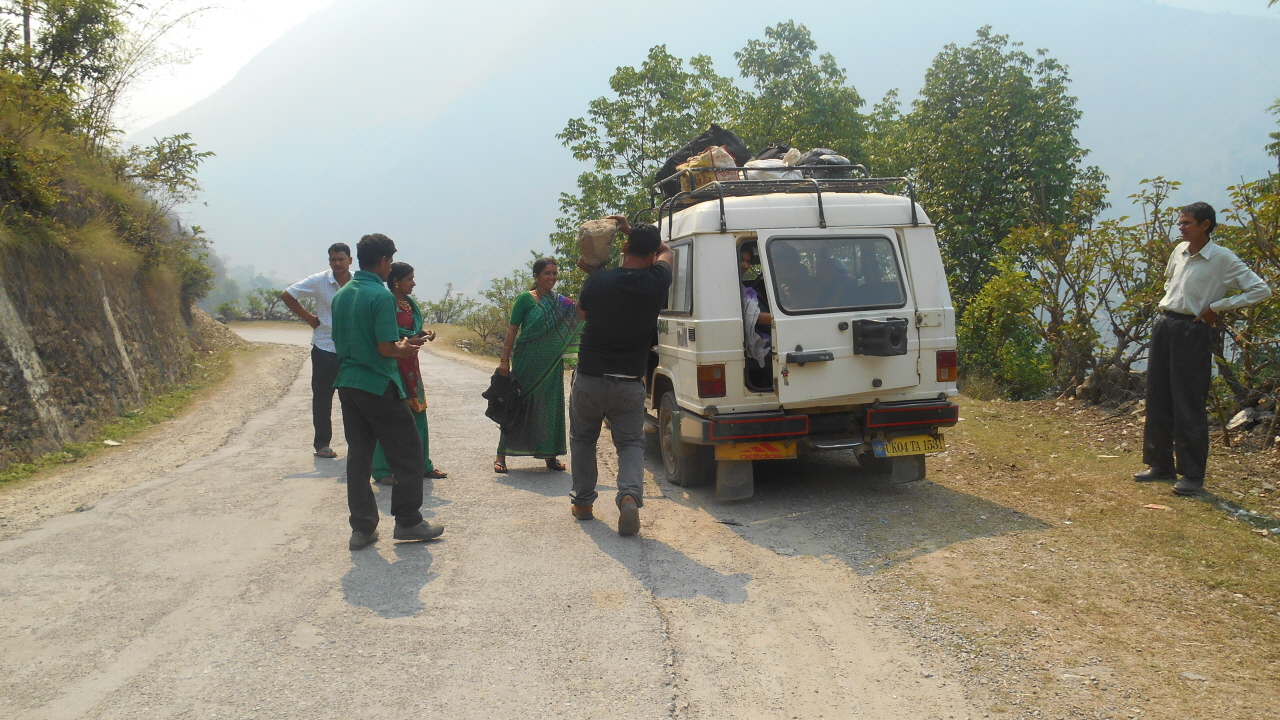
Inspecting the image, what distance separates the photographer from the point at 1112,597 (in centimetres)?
395

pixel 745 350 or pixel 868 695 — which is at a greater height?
pixel 745 350

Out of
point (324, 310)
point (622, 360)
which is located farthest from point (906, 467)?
point (324, 310)

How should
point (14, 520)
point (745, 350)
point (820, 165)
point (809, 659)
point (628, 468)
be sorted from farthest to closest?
point (820, 165), point (745, 350), point (14, 520), point (628, 468), point (809, 659)

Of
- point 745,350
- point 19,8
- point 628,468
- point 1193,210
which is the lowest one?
point 628,468

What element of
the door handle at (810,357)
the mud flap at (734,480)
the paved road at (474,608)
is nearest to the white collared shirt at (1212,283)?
the paved road at (474,608)

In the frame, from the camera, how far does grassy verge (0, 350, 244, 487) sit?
738 cm

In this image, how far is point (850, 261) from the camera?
5.87 metres

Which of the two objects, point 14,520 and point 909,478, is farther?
point 909,478

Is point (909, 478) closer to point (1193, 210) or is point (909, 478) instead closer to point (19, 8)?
point (1193, 210)

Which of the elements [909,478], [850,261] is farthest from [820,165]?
[909,478]

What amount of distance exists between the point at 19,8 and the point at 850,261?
43.5 ft

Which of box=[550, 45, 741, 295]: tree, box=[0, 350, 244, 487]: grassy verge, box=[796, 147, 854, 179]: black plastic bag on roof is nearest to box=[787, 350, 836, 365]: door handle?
box=[796, 147, 854, 179]: black plastic bag on roof

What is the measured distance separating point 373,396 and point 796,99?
62.1 ft

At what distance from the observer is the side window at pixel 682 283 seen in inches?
235
